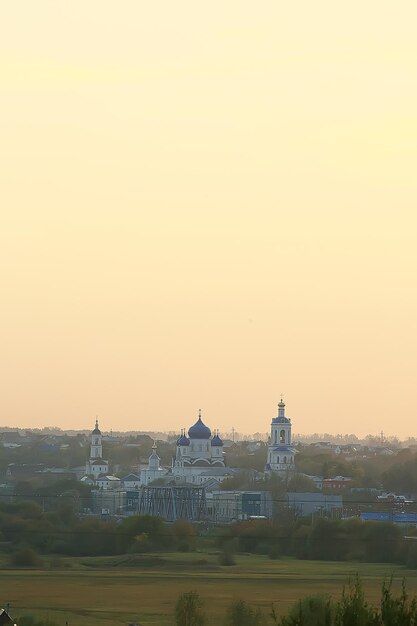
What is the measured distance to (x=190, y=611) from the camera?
40.7 meters

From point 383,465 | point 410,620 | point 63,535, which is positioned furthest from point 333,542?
point 383,465

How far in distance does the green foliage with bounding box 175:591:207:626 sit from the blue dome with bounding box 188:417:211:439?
66.3 meters

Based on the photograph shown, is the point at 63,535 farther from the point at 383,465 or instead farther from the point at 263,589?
the point at 383,465

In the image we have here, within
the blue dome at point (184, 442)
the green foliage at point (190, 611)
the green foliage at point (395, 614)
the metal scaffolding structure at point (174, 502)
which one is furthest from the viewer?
the blue dome at point (184, 442)

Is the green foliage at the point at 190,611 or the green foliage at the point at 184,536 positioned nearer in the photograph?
the green foliage at the point at 190,611

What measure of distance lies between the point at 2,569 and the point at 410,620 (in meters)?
32.6

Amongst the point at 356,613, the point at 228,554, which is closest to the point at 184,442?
the point at 228,554

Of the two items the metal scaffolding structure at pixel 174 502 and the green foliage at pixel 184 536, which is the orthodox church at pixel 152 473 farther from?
the green foliage at pixel 184 536

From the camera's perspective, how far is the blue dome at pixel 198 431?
359 feet

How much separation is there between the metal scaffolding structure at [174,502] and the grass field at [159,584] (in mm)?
25070

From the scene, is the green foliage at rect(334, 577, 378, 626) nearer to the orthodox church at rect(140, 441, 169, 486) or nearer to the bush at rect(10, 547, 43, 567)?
the bush at rect(10, 547, 43, 567)

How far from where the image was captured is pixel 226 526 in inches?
2813

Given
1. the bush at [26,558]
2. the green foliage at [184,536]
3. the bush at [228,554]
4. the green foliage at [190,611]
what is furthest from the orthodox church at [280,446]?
the green foliage at [190,611]

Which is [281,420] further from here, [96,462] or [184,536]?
[184,536]
